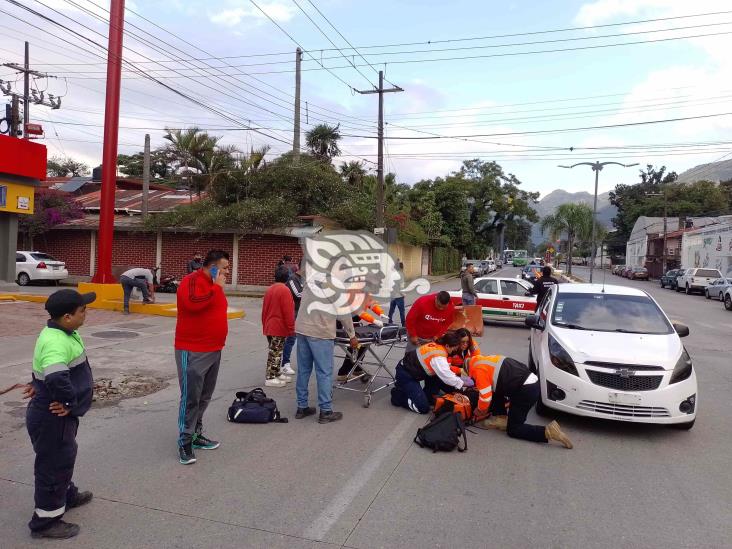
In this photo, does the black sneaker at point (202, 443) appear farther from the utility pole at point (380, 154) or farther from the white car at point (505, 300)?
the utility pole at point (380, 154)

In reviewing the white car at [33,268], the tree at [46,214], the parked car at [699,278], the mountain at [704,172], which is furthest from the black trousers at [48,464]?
the mountain at [704,172]

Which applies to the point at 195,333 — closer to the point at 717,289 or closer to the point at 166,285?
the point at 166,285

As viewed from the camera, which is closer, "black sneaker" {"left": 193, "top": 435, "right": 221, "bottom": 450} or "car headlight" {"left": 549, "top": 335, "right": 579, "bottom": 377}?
"black sneaker" {"left": 193, "top": 435, "right": 221, "bottom": 450}

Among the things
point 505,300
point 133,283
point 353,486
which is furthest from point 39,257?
point 353,486

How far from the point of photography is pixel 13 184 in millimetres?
19875

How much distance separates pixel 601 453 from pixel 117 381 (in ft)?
20.3

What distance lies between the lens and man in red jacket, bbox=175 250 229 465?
4.88 m

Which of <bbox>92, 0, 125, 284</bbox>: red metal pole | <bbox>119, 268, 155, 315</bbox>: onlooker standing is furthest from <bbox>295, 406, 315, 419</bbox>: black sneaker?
<bbox>92, 0, 125, 284</bbox>: red metal pole

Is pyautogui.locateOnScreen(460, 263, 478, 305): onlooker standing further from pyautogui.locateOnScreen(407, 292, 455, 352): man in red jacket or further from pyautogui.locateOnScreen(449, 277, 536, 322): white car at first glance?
pyautogui.locateOnScreen(407, 292, 455, 352): man in red jacket

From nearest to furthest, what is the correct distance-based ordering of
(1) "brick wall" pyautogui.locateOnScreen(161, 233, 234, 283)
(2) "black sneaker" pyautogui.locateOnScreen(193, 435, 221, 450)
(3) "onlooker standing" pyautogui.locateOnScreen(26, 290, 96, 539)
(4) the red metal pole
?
(3) "onlooker standing" pyautogui.locateOnScreen(26, 290, 96, 539)
(2) "black sneaker" pyautogui.locateOnScreen(193, 435, 221, 450)
(4) the red metal pole
(1) "brick wall" pyautogui.locateOnScreen(161, 233, 234, 283)

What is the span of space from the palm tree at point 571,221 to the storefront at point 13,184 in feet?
169

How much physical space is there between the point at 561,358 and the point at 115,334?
9386mm

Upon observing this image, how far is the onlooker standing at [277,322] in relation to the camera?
8.02 m

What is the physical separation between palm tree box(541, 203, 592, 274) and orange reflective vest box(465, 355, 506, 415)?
57.8 metres
